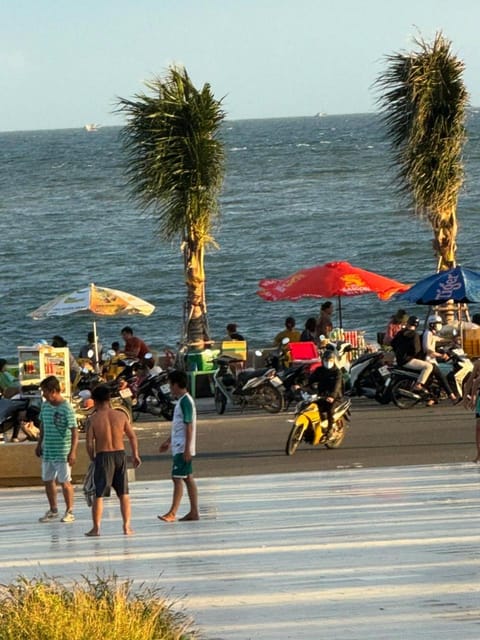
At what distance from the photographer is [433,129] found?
28734 mm

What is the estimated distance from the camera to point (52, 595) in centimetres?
803

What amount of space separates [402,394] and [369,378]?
905 millimetres

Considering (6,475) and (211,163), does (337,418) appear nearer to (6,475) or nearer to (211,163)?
(6,475)

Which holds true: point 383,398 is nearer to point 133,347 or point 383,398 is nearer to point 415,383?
point 415,383

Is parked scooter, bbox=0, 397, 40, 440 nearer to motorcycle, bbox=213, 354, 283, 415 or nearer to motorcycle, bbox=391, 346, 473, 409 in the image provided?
motorcycle, bbox=213, 354, 283, 415

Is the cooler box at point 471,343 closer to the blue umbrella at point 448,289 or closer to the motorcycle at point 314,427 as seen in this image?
the blue umbrella at point 448,289

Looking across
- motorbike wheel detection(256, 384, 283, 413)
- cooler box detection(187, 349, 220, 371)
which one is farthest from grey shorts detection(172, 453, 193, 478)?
cooler box detection(187, 349, 220, 371)

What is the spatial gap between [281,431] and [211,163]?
26.5ft

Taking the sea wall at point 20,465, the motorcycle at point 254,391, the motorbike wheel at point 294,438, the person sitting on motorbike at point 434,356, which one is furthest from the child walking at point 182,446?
the person sitting on motorbike at point 434,356

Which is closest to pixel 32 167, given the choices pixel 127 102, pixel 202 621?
pixel 127 102

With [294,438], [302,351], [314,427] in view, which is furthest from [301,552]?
[302,351]

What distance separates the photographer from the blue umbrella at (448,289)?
24.5m

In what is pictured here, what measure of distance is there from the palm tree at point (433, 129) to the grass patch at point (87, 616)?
20377 millimetres

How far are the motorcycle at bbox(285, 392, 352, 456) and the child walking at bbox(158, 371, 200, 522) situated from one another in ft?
17.1
